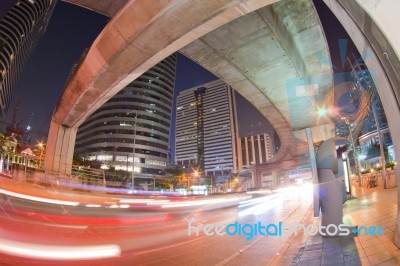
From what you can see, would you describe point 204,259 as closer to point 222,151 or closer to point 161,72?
point 161,72

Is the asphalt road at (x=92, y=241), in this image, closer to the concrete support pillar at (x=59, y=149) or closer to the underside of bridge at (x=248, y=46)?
the underside of bridge at (x=248, y=46)

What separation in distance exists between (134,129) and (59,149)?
77.6 m

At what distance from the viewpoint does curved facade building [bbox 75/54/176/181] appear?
9744cm

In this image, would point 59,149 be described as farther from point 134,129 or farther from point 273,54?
point 134,129

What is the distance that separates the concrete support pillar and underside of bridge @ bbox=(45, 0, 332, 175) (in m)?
3.40

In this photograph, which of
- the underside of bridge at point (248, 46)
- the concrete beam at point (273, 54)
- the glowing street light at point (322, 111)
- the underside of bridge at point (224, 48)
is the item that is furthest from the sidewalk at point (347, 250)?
the glowing street light at point (322, 111)

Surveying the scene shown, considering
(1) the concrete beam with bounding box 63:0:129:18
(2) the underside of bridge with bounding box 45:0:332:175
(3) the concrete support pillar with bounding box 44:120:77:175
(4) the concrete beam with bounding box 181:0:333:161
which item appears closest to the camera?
(2) the underside of bridge with bounding box 45:0:332:175

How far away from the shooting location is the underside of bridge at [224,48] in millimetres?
7613

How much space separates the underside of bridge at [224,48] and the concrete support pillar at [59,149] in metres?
3.40

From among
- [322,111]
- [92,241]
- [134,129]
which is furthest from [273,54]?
[134,129]

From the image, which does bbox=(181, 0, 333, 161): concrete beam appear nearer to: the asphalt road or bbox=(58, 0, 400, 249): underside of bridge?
bbox=(58, 0, 400, 249): underside of bridge

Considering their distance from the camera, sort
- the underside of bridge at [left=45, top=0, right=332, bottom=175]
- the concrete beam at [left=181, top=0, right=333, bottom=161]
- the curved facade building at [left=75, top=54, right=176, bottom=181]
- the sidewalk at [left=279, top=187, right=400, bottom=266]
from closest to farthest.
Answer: the sidewalk at [left=279, top=187, right=400, bottom=266]
the underside of bridge at [left=45, top=0, right=332, bottom=175]
the concrete beam at [left=181, top=0, right=333, bottom=161]
the curved facade building at [left=75, top=54, right=176, bottom=181]

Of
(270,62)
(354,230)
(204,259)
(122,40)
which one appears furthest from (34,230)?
(270,62)

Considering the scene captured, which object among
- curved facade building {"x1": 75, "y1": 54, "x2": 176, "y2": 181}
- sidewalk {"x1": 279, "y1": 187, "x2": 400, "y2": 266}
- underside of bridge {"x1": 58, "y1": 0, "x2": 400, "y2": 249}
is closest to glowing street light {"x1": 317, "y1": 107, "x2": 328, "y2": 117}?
underside of bridge {"x1": 58, "y1": 0, "x2": 400, "y2": 249}
